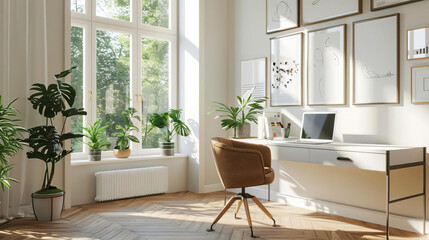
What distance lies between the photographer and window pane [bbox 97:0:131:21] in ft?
15.8

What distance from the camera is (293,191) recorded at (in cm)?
449

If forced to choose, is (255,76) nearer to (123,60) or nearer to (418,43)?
(123,60)

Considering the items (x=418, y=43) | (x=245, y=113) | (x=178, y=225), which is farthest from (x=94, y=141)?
(x=418, y=43)

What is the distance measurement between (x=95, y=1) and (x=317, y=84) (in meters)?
2.89

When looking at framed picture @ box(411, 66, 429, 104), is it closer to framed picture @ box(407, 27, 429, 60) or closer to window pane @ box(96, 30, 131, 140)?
framed picture @ box(407, 27, 429, 60)

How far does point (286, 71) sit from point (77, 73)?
2518 mm

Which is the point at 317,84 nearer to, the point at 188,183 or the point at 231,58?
the point at 231,58

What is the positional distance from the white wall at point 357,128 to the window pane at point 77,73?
6.83 feet

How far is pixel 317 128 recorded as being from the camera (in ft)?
12.9

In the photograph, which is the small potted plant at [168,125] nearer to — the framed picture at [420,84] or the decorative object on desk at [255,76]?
the decorative object on desk at [255,76]

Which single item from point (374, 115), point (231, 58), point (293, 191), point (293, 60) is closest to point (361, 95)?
point (374, 115)

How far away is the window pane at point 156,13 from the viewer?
522cm

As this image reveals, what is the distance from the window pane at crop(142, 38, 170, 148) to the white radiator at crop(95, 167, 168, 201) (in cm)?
51

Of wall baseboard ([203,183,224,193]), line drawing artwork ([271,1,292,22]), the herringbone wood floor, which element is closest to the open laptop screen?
the herringbone wood floor
